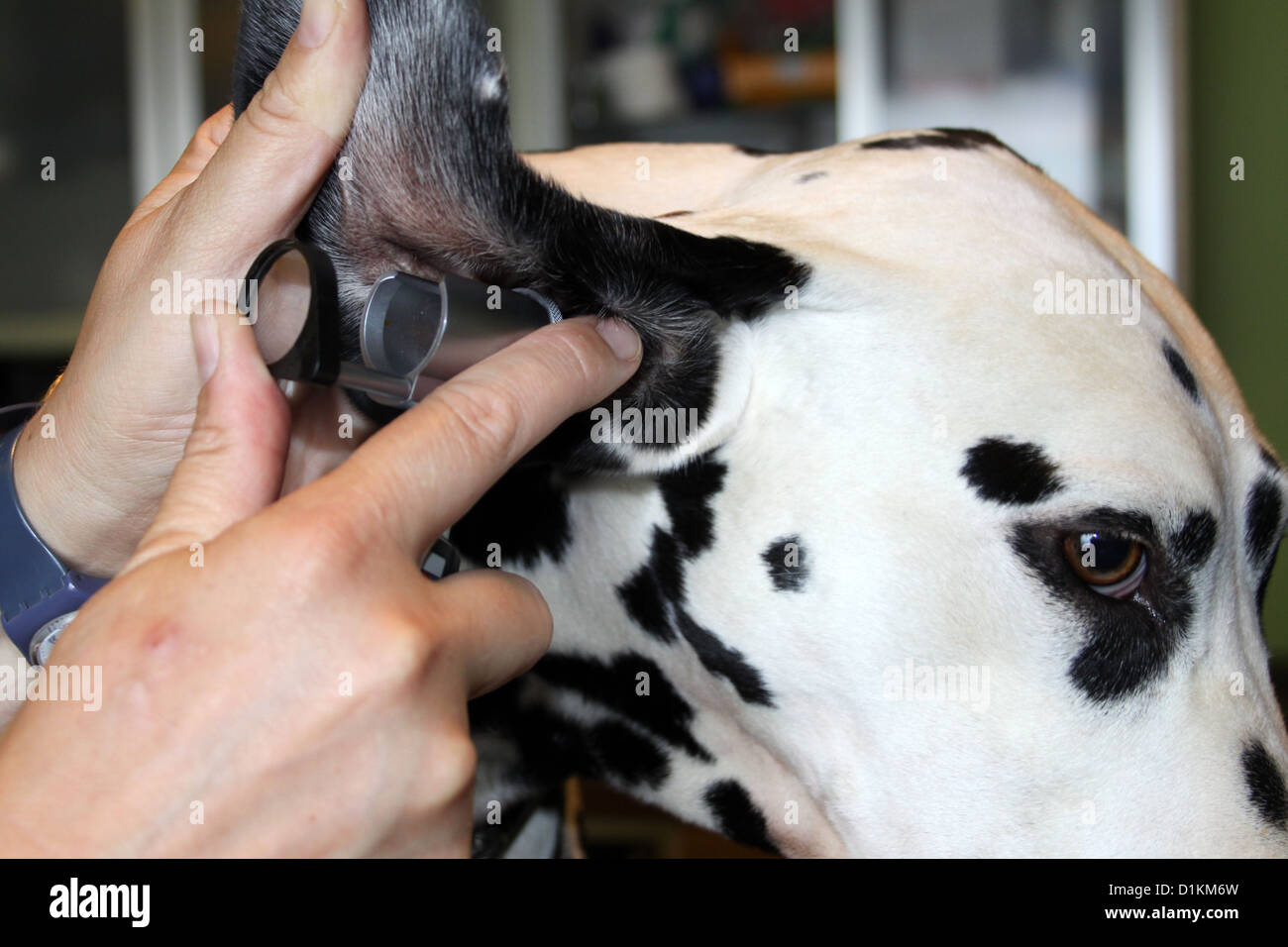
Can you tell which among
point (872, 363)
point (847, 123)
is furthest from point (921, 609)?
point (847, 123)

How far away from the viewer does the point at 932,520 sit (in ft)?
2.39

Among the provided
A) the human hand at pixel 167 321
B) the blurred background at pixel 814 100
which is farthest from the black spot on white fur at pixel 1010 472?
the blurred background at pixel 814 100

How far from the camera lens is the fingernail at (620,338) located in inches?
26.9

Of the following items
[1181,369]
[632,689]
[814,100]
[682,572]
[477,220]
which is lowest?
[632,689]

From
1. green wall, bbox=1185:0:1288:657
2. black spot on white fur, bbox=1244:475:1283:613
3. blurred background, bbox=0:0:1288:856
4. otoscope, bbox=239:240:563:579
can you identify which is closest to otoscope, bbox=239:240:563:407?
otoscope, bbox=239:240:563:579

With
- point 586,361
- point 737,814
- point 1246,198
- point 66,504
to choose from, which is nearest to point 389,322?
point 586,361

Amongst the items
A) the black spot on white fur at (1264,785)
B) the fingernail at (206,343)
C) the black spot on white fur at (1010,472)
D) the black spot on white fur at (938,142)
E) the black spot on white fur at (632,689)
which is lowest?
the black spot on white fur at (1264,785)

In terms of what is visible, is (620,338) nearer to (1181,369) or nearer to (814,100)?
(1181,369)

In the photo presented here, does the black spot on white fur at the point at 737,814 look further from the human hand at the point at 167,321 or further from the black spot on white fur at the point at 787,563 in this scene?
the human hand at the point at 167,321

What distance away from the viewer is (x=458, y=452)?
1.79 feet

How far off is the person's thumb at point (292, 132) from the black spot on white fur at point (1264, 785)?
742mm

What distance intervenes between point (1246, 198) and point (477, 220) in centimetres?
361

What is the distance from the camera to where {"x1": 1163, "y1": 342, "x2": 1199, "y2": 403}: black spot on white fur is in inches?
30.7

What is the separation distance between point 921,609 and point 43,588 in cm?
62
